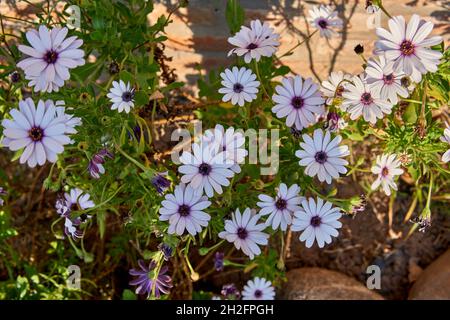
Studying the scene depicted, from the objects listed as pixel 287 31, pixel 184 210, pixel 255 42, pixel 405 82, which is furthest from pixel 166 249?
pixel 287 31

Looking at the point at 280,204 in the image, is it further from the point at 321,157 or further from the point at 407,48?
the point at 407,48

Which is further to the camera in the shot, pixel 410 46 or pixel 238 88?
pixel 238 88

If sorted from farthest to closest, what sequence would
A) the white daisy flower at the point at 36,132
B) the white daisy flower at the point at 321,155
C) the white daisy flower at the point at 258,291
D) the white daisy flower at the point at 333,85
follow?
the white daisy flower at the point at 258,291 → the white daisy flower at the point at 333,85 → the white daisy flower at the point at 321,155 → the white daisy flower at the point at 36,132

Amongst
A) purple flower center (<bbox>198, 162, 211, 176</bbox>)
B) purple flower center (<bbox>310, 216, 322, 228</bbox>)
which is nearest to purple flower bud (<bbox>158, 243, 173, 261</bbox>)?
purple flower center (<bbox>198, 162, 211, 176</bbox>)

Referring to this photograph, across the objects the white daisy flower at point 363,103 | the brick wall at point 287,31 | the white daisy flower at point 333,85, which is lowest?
the white daisy flower at point 363,103

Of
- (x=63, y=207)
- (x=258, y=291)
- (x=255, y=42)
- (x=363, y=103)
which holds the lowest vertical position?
(x=258, y=291)

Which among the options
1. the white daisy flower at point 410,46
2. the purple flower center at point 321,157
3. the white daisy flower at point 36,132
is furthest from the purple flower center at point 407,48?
the white daisy flower at point 36,132

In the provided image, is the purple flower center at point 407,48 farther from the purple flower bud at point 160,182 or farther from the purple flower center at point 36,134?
the purple flower center at point 36,134
